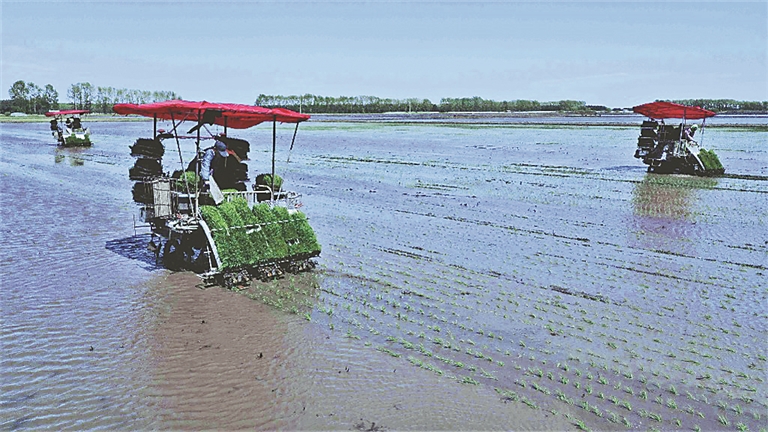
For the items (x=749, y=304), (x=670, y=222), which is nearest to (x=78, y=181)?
(x=670, y=222)

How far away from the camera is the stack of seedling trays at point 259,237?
11570 millimetres

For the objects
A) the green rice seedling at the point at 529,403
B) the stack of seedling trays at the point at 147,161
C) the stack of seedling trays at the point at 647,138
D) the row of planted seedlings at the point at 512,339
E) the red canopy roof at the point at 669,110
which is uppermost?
the red canopy roof at the point at 669,110

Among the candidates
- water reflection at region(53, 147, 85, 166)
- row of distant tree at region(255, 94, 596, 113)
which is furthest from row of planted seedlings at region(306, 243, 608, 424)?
row of distant tree at region(255, 94, 596, 113)

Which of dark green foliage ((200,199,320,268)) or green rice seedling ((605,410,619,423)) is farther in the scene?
dark green foliage ((200,199,320,268))

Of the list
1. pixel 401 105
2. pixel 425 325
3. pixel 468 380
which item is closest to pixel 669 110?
pixel 425 325

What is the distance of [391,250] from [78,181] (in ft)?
59.2

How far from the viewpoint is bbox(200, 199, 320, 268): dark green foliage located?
11570 millimetres

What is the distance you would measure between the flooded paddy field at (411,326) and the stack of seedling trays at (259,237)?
45 cm

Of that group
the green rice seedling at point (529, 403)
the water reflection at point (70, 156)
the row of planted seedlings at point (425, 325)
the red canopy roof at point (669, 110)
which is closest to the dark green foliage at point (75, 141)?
the water reflection at point (70, 156)

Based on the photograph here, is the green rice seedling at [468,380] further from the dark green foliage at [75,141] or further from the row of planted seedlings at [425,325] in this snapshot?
the dark green foliage at [75,141]

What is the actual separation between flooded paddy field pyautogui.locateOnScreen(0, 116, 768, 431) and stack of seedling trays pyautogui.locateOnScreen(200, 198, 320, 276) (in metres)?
0.45

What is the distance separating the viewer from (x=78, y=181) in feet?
87.1

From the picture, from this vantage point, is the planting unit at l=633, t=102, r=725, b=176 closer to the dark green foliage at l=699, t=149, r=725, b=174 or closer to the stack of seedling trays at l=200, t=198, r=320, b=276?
the dark green foliage at l=699, t=149, r=725, b=174

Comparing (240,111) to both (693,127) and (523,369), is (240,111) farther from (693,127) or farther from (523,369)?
(693,127)
